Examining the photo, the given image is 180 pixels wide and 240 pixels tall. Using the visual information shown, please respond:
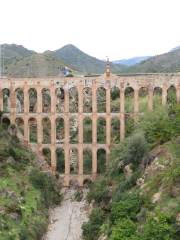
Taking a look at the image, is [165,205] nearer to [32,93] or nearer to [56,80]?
[56,80]

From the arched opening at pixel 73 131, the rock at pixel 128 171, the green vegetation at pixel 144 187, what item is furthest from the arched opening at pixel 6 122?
the rock at pixel 128 171

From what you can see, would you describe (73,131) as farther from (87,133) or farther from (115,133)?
(115,133)

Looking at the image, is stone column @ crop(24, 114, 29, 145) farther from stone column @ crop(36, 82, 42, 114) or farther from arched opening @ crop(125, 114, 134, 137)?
arched opening @ crop(125, 114, 134, 137)

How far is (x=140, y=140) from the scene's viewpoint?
4209cm

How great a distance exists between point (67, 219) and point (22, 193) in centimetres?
425

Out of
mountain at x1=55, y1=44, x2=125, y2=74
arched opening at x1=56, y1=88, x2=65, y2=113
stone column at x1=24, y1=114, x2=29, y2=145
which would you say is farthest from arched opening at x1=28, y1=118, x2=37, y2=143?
mountain at x1=55, y1=44, x2=125, y2=74

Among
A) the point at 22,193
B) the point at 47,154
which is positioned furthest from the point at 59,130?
the point at 22,193

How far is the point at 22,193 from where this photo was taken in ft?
143

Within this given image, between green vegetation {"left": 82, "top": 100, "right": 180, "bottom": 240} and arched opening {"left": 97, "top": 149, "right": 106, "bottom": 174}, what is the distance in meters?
5.12

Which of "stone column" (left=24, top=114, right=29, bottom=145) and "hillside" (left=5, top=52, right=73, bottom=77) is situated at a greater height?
"hillside" (left=5, top=52, right=73, bottom=77)

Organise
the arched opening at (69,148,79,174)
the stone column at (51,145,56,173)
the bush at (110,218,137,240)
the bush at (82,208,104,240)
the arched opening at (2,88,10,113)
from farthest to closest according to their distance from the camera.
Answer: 1. the arched opening at (2,88,10,113)
2. the arched opening at (69,148,79,174)
3. the stone column at (51,145,56,173)
4. the bush at (82,208,104,240)
5. the bush at (110,218,137,240)

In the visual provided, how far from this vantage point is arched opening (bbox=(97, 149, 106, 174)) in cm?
5378

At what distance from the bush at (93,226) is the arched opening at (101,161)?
1494cm

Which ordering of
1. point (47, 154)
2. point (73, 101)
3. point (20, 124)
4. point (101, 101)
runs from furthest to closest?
point (101, 101), point (73, 101), point (20, 124), point (47, 154)
